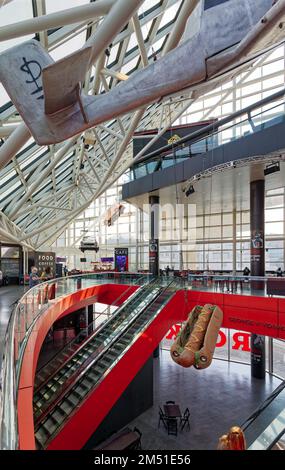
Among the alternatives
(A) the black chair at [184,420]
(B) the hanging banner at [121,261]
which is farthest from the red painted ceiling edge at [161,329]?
(B) the hanging banner at [121,261]

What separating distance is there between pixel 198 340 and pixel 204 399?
23.4ft

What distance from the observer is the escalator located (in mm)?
8938

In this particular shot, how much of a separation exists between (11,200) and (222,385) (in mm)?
16189

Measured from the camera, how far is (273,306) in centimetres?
1120

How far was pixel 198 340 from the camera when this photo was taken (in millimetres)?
8898

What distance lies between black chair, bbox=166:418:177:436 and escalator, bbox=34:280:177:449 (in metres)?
3.61

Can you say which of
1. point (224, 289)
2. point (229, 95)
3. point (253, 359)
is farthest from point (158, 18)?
point (229, 95)

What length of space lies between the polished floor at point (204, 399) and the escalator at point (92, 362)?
3424 millimetres

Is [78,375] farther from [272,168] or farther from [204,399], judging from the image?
[272,168]

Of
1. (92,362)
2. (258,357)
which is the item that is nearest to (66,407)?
(92,362)

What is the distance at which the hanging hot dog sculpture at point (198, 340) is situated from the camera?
827 cm

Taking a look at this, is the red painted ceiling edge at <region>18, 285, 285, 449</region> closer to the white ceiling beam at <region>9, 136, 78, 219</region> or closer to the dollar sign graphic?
the dollar sign graphic

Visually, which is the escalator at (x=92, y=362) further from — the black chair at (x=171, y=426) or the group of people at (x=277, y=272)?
the group of people at (x=277, y=272)

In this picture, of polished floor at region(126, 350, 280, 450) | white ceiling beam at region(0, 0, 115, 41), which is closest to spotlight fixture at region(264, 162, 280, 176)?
white ceiling beam at region(0, 0, 115, 41)
